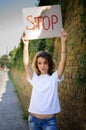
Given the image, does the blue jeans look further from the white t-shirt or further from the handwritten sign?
the handwritten sign

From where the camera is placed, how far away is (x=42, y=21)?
14.2ft

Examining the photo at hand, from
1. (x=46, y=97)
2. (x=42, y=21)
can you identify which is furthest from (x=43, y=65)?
(x=42, y=21)

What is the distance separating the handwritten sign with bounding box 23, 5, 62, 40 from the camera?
166 inches

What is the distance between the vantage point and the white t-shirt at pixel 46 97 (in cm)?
357

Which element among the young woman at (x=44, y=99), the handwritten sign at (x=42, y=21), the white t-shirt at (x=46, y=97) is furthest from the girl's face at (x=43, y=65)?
the handwritten sign at (x=42, y=21)

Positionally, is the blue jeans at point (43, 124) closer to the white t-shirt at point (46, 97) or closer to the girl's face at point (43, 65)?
the white t-shirt at point (46, 97)

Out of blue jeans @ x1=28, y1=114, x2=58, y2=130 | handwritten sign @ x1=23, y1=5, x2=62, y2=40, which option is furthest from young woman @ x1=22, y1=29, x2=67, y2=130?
handwritten sign @ x1=23, y1=5, x2=62, y2=40

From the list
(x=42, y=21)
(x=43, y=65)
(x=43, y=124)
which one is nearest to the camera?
(x=43, y=124)

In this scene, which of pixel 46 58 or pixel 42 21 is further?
pixel 42 21

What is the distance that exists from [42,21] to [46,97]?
1192mm

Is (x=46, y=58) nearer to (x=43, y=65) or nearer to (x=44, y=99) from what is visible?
(x=43, y=65)

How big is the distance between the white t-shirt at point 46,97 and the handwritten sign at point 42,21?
720 mm

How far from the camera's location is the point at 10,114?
11.7 m

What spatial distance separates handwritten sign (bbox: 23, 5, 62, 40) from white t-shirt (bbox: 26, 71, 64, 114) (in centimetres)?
72
